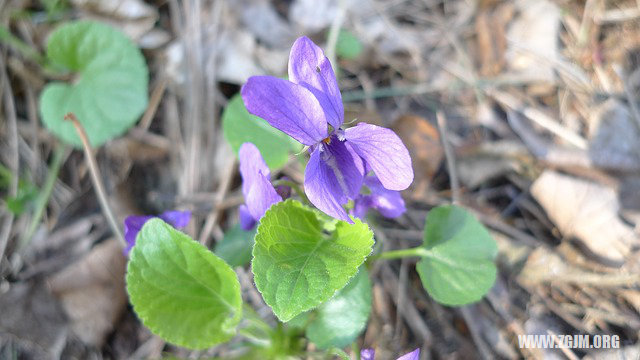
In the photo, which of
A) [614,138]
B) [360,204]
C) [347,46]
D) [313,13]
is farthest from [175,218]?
[614,138]

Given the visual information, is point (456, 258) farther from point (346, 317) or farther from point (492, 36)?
point (492, 36)

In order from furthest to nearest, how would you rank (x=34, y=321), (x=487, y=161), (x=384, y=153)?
(x=487, y=161)
(x=34, y=321)
(x=384, y=153)

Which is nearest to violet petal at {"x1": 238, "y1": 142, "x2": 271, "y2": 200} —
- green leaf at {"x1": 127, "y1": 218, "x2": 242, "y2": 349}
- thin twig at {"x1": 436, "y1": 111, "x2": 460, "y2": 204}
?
green leaf at {"x1": 127, "y1": 218, "x2": 242, "y2": 349}

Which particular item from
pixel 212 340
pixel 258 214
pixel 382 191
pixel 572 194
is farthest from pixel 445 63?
pixel 212 340

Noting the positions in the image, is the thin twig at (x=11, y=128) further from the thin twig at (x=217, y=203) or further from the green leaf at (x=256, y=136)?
the green leaf at (x=256, y=136)

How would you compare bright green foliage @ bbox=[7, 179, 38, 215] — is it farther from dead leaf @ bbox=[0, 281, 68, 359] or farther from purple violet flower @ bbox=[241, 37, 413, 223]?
purple violet flower @ bbox=[241, 37, 413, 223]

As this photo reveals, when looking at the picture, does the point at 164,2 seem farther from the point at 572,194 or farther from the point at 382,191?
the point at 572,194
